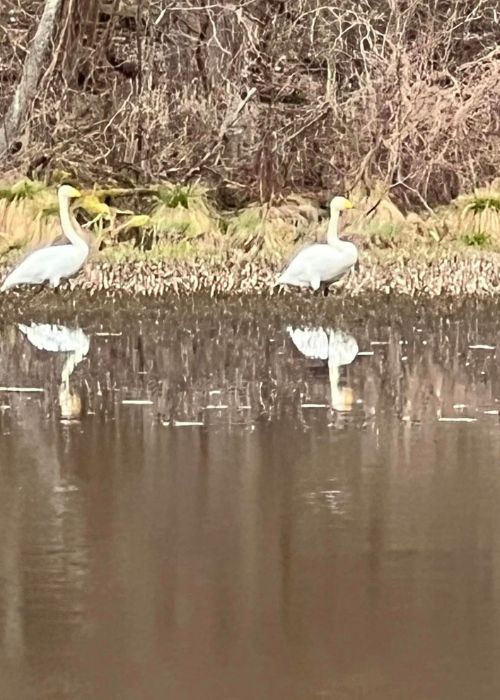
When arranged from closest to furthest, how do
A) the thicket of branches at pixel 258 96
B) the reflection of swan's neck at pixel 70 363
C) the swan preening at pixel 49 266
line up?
1. the reflection of swan's neck at pixel 70 363
2. the swan preening at pixel 49 266
3. the thicket of branches at pixel 258 96

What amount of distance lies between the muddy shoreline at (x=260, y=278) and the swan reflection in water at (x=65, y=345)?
5.06ft

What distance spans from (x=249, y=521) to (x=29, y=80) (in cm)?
999

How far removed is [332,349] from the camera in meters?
9.23

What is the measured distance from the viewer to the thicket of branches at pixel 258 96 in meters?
14.7

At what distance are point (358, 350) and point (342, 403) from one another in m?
1.68

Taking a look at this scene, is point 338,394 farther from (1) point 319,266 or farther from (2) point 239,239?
(2) point 239,239

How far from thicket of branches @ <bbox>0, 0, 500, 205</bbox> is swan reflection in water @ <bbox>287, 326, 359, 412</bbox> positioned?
4.86 metres

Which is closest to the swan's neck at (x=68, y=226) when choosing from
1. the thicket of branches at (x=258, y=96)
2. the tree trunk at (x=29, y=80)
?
the thicket of branches at (x=258, y=96)

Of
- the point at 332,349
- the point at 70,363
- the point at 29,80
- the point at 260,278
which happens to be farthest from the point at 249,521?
the point at 29,80

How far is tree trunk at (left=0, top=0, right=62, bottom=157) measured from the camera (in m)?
14.5

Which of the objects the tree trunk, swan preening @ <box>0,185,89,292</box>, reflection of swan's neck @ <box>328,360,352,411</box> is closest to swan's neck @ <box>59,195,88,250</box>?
swan preening @ <box>0,185,89,292</box>

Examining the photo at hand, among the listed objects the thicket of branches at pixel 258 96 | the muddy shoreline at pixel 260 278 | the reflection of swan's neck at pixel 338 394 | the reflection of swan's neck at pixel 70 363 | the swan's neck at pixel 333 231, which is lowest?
the reflection of swan's neck at pixel 338 394

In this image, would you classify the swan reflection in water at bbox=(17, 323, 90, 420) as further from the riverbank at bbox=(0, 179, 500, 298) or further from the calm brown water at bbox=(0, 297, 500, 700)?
the riverbank at bbox=(0, 179, 500, 298)

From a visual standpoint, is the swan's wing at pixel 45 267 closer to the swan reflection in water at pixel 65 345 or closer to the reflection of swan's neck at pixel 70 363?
the swan reflection in water at pixel 65 345
